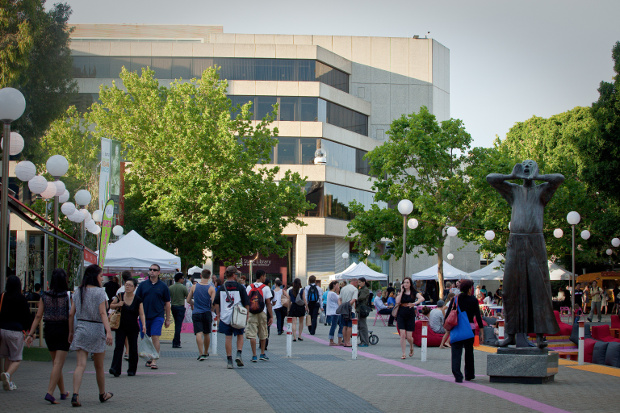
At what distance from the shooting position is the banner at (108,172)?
22297 millimetres

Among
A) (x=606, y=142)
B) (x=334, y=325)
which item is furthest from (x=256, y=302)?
(x=606, y=142)

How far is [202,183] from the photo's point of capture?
38.2m

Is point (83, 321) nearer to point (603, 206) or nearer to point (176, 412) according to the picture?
point (176, 412)

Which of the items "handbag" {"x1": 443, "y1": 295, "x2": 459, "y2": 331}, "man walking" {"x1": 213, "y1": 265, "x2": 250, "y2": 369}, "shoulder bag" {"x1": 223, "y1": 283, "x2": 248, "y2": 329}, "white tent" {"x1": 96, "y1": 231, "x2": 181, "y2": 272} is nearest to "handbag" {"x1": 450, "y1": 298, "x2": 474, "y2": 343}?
"handbag" {"x1": 443, "y1": 295, "x2": 459, "y2": 331}

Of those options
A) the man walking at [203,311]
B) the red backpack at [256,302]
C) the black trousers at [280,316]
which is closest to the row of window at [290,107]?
the black trousers at [280,316]

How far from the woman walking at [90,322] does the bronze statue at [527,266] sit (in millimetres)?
6724

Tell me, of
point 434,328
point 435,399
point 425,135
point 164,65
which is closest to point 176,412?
point 435,399

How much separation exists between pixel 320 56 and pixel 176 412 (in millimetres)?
48943

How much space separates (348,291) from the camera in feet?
66.2

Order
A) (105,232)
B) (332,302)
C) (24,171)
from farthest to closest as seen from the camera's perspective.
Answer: (332,302), (105,232), (24,171)

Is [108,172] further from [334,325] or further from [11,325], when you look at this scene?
[11,325]

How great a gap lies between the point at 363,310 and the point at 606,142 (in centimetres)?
1495

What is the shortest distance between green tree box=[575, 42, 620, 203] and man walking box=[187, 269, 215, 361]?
63.6 feet

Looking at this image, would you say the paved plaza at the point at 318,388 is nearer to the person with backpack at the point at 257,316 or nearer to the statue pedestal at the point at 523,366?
the statue pedestal at the point at 523,366
